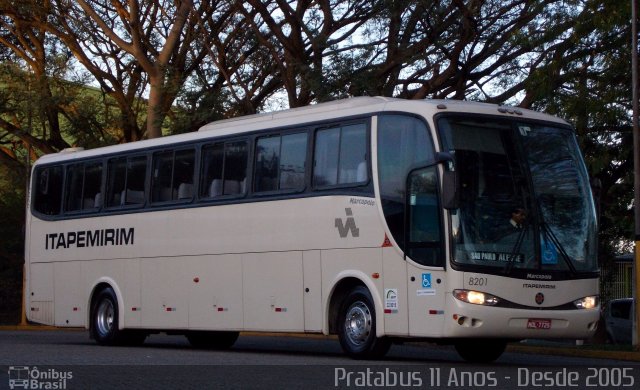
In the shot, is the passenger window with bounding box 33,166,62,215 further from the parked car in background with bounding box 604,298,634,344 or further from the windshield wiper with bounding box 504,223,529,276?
the parked car in background with bounding box 604,298,634,344

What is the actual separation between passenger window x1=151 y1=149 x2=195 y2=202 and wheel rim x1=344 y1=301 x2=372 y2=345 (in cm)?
452

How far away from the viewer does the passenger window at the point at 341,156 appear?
686 inches

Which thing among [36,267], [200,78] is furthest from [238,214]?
[200,78]

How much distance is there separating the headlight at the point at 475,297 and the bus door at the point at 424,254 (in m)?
0.25

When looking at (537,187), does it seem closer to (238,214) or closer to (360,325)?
(360,325)

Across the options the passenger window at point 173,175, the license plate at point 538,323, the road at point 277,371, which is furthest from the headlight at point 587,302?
the passenger window at point 173,175

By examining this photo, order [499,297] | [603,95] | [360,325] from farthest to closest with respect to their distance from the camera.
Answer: [603,95] → [360,325] → [499,297]

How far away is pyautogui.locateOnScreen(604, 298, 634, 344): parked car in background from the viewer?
2997cm

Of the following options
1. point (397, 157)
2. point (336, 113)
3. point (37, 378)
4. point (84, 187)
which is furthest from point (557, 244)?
point (84, 187)

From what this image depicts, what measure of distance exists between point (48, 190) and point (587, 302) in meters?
12.1

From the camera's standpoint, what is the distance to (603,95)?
949 inches

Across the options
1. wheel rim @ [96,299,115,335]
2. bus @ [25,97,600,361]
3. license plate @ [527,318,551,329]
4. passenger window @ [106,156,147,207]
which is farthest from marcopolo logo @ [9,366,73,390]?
wheel rim @ [96,299,115,335]

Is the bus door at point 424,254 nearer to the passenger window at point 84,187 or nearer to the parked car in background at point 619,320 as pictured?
the passenger window at point 84,187

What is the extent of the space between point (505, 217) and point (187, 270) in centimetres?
691
